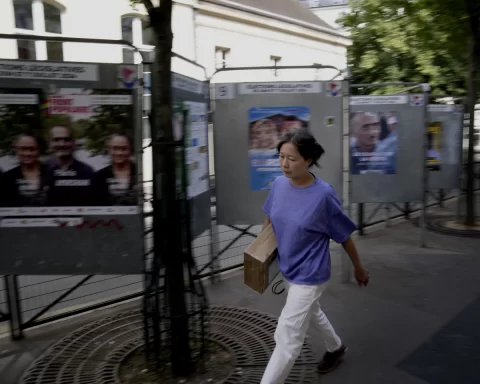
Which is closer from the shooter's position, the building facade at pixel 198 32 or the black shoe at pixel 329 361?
the black shoe at pixel 329 361

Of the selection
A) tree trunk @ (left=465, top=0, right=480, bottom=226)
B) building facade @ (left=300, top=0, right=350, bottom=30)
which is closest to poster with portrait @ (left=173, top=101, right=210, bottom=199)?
tree trunk @ (left=465, top=0, right=480, bottom=226)

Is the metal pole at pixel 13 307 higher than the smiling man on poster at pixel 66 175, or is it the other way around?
the smiling man on poster at pixel 66 175

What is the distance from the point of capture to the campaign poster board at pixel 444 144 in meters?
8.43

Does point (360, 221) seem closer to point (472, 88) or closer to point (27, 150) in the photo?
point (472, 88)

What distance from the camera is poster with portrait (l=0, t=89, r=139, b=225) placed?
11.9ft

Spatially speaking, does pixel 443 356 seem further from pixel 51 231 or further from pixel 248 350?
pixel 51 231

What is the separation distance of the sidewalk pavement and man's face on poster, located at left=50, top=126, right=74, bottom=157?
1.64 metres

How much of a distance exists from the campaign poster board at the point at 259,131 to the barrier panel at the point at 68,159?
5.66ft

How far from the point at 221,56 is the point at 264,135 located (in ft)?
45.5

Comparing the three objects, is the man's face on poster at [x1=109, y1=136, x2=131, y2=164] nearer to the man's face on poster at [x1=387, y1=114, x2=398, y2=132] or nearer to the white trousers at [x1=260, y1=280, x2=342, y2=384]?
the white trousers at [x1=260, y1=280, x2=342, y2=384]

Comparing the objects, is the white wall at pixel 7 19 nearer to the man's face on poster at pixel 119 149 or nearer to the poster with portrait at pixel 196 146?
the poster with portrait at pixel 196 146

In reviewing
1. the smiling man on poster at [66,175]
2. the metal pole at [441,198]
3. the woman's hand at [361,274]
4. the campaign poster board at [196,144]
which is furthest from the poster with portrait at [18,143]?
the metal pole at [441,198]

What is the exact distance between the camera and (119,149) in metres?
3.70

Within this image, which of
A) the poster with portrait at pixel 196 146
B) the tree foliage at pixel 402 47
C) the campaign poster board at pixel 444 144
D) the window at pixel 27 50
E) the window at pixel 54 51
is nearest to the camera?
the poster with portrait at pixel 196 146
